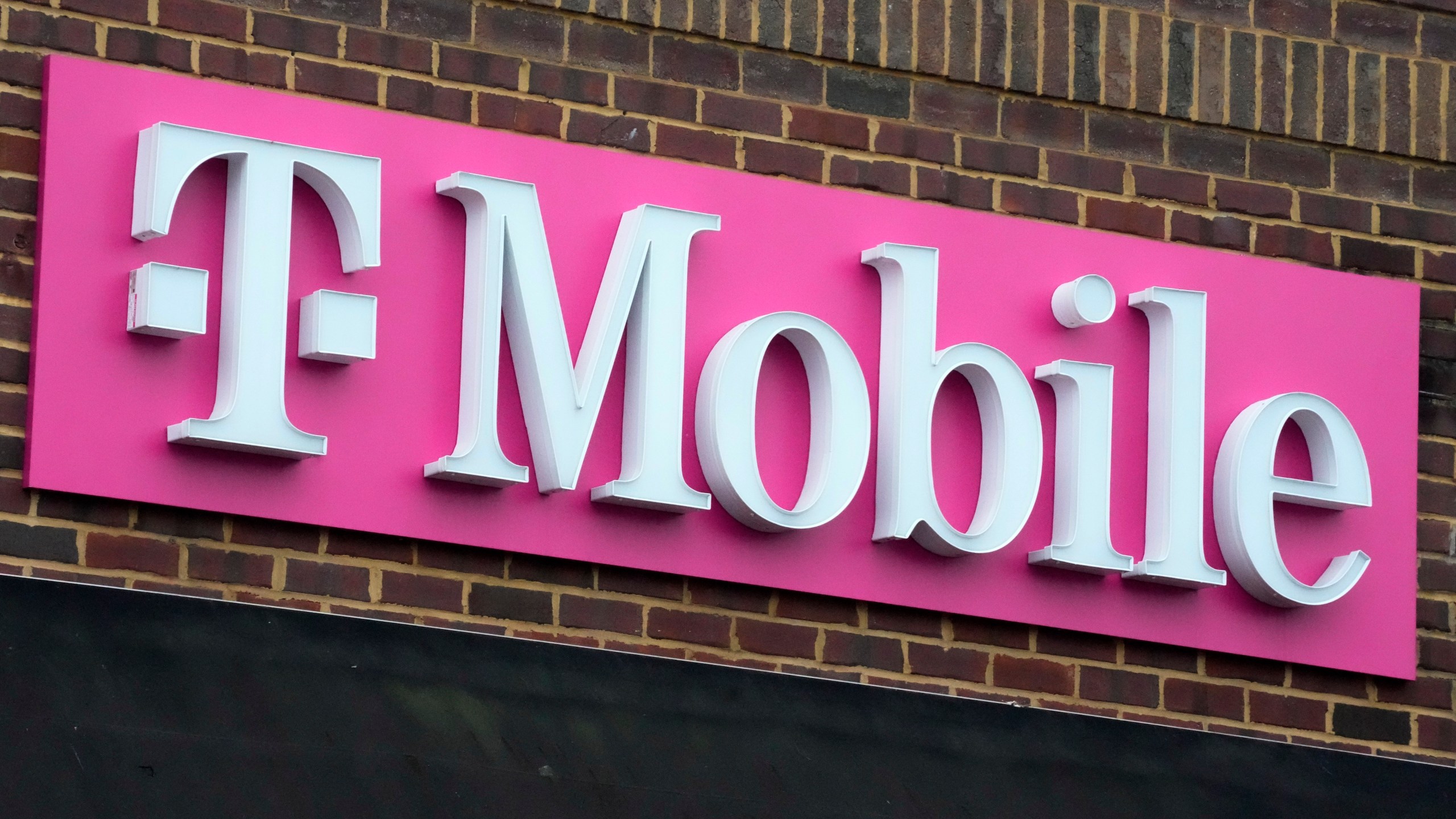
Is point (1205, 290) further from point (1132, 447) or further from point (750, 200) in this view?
point (750, 200)

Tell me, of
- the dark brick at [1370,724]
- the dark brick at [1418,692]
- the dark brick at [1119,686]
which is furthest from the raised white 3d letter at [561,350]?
the dark brick at [1418,692]

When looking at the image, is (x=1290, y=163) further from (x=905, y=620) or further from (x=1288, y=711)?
(x=905, y=620)

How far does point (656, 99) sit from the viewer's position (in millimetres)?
5695

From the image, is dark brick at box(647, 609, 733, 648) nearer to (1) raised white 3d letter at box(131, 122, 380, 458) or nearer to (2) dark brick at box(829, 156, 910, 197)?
(1) raised white 3d letter at box(131, 122, 380, 458)

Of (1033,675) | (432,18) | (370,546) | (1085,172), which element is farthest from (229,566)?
Result: (1085,172)

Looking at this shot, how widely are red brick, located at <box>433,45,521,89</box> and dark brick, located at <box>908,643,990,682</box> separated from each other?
5.99 ft

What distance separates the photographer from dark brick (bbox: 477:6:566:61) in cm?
556

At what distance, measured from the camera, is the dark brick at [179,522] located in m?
4.96

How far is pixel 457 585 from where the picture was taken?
5.22m

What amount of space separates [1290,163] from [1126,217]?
1.92ft

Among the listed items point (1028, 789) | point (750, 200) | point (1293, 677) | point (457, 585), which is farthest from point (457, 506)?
point (1293, 677)

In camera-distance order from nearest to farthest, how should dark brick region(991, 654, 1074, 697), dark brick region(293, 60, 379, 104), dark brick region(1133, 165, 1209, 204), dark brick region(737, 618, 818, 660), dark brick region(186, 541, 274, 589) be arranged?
dark brick region(186, 541, 274, 589) < dark brick region(293, 60, 379, 104) < dark brick region(737, 618, 818, 660) < dark brick region(991, 654, 1074, 697) < dark brick region(1133, 165, 1209, 204)

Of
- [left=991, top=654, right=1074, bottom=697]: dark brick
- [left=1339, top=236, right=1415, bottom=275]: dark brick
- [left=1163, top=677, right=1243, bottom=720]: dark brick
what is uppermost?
[left=1339, top=236, right=1415, bottom=275]: dark brick

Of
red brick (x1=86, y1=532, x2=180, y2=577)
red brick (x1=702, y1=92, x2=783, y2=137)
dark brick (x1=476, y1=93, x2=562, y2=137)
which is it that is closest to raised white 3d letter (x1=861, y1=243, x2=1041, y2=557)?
red brick (x1=702, y1=92, x2=783, y2=137)
